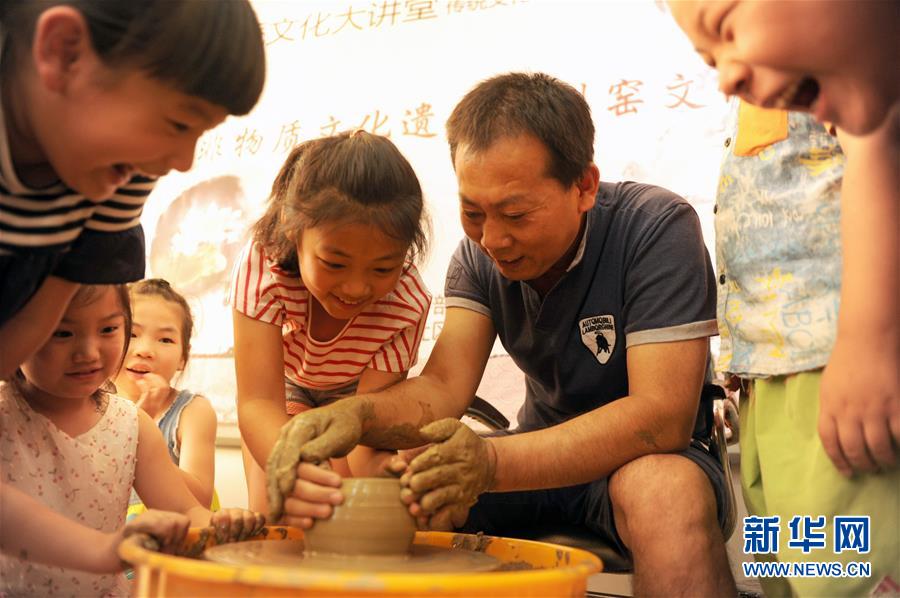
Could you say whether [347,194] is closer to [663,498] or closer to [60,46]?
[60,46]

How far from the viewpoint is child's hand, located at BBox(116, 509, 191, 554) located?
3.61ft

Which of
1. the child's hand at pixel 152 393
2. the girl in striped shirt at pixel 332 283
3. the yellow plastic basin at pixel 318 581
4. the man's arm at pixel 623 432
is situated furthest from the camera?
the child's hand at pixel 152 393

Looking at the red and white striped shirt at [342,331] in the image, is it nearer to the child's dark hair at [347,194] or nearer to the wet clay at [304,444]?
the child's dark hair at [347,194]

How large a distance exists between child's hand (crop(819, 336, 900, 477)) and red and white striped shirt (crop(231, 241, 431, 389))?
844mm

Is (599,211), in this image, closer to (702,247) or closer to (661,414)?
(702,247)

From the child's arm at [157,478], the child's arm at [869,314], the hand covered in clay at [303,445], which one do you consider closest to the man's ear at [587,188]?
the child's arm at [869,314]

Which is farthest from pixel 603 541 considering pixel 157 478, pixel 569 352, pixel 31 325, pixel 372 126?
pixel 372 126

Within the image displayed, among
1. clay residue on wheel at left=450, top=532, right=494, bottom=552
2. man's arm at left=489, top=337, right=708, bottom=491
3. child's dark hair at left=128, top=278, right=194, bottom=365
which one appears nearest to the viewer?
clay residue on wheel at left=450, top=532, right=494, bottom=552

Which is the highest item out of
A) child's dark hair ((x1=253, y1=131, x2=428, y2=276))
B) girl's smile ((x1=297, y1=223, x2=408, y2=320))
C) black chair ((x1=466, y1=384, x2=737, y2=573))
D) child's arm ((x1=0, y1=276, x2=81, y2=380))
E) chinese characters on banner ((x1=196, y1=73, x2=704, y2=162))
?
chinese characters on banner ((x1=196, y1=73, x2=704, y2=162))

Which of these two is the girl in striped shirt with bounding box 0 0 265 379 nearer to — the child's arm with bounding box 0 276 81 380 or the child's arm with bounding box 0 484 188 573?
the child's arm with bounding box 0 276 81 380

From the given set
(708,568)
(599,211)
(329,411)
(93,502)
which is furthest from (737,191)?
(93,502)

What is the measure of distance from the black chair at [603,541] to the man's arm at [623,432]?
0.46 ft

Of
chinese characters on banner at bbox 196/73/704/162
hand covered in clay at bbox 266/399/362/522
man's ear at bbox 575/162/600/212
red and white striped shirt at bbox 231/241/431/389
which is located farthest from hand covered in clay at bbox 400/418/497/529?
chinese characters on banner at bbox 196/73/704/162

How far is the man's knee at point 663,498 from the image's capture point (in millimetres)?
1418
